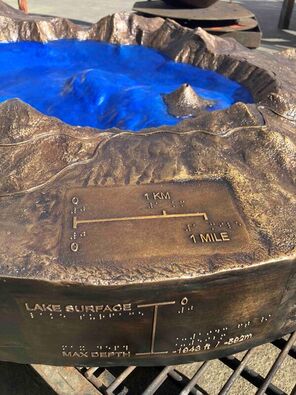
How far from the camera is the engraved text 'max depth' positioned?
53.2 inches

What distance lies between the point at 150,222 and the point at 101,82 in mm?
1798

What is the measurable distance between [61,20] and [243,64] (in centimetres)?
207

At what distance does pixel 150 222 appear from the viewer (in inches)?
56.6

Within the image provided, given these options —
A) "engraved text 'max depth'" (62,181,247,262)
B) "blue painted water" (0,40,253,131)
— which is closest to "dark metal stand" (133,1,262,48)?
"blue painted water" (0,40,253,131)

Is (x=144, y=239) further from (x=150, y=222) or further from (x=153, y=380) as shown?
(x=153, y=380)

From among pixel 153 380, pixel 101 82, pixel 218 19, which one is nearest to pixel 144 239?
pixel 153 380

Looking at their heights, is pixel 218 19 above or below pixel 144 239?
above

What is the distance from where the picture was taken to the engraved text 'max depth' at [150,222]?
135 cm

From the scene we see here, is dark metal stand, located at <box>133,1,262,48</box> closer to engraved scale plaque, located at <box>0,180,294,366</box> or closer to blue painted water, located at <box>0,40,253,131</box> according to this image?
blue painted water, located at <box>0,40,253,131</box>

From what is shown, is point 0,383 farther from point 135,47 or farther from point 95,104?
point 135,47

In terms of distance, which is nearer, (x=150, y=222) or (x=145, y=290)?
(x=145, y=290)

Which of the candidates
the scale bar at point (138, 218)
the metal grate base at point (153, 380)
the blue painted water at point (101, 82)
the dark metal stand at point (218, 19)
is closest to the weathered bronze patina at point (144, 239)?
the scale bar at point (138, 218)

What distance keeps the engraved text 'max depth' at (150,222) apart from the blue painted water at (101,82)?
0.97m

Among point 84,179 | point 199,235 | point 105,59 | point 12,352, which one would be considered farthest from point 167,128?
point 105,59
